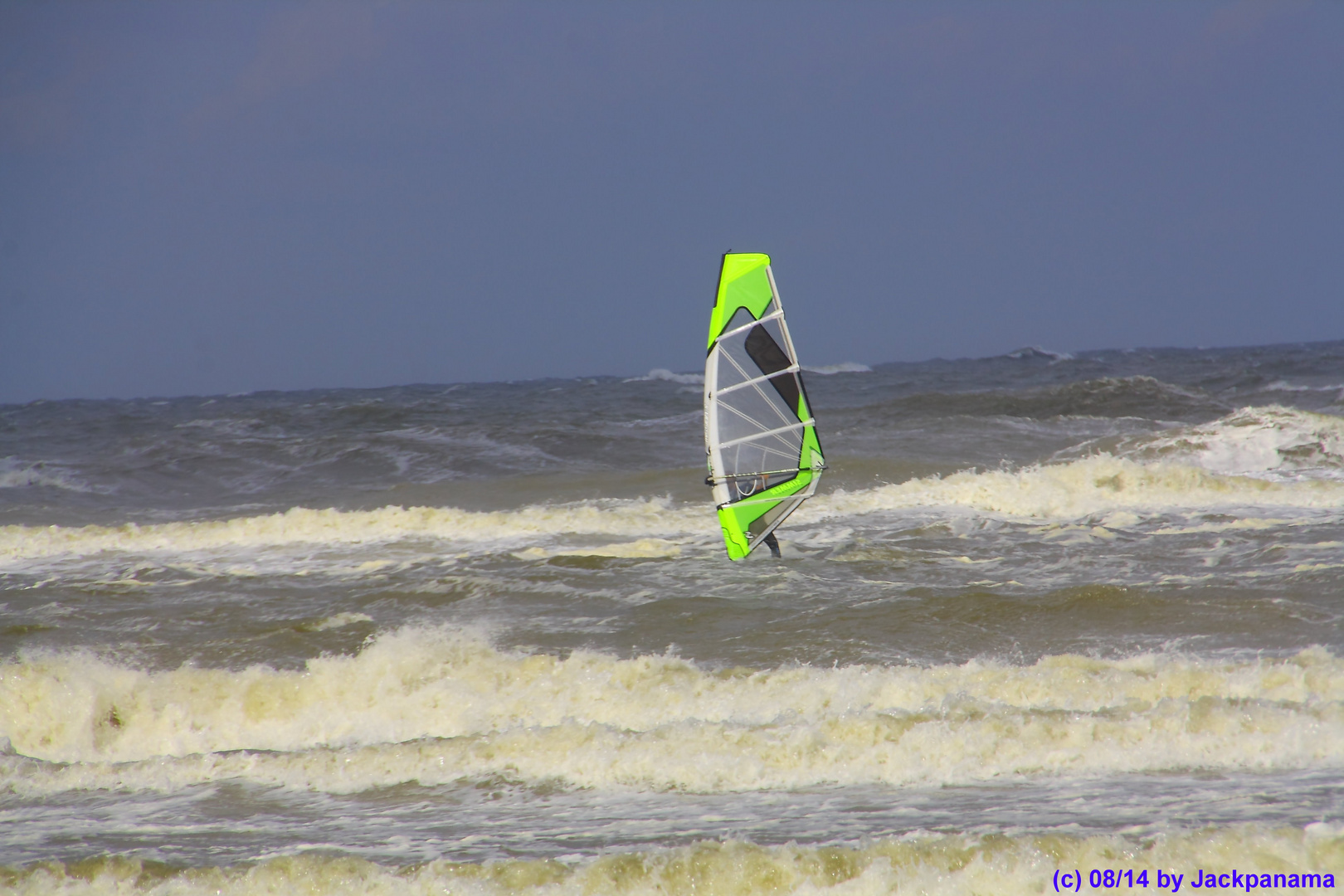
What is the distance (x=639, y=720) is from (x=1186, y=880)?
2511 millimetres

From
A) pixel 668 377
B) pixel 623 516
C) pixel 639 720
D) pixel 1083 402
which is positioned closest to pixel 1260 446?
pixel 623 516

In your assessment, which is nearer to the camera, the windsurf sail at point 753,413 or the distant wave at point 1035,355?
the windsurf sail at point 753,413

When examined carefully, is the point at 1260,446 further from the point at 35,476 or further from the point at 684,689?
the point at 35,476

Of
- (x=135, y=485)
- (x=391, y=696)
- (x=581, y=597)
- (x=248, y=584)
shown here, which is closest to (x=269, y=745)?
(x=391, y=696)

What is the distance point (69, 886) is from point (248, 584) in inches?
197

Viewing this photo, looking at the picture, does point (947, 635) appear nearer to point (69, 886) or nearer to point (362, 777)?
point (362, 777)

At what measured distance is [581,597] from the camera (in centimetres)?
683

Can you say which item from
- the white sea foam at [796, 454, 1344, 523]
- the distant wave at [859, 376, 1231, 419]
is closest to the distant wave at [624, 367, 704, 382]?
the distant wave at [859, 376, 1231, 419]

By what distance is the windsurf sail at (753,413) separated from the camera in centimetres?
697

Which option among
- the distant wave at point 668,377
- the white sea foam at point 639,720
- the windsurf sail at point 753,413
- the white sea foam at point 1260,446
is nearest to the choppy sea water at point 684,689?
the white sea foam at point 639,720

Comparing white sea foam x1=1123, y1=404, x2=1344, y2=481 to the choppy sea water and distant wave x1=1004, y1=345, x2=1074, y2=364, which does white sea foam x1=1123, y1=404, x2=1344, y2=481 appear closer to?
the choppy sea water

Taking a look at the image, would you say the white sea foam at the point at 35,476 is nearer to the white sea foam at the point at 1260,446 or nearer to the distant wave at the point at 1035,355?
the white sea foam at the point at 1260,446

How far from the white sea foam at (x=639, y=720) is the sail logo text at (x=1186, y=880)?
881mm

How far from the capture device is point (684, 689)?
4.67m
